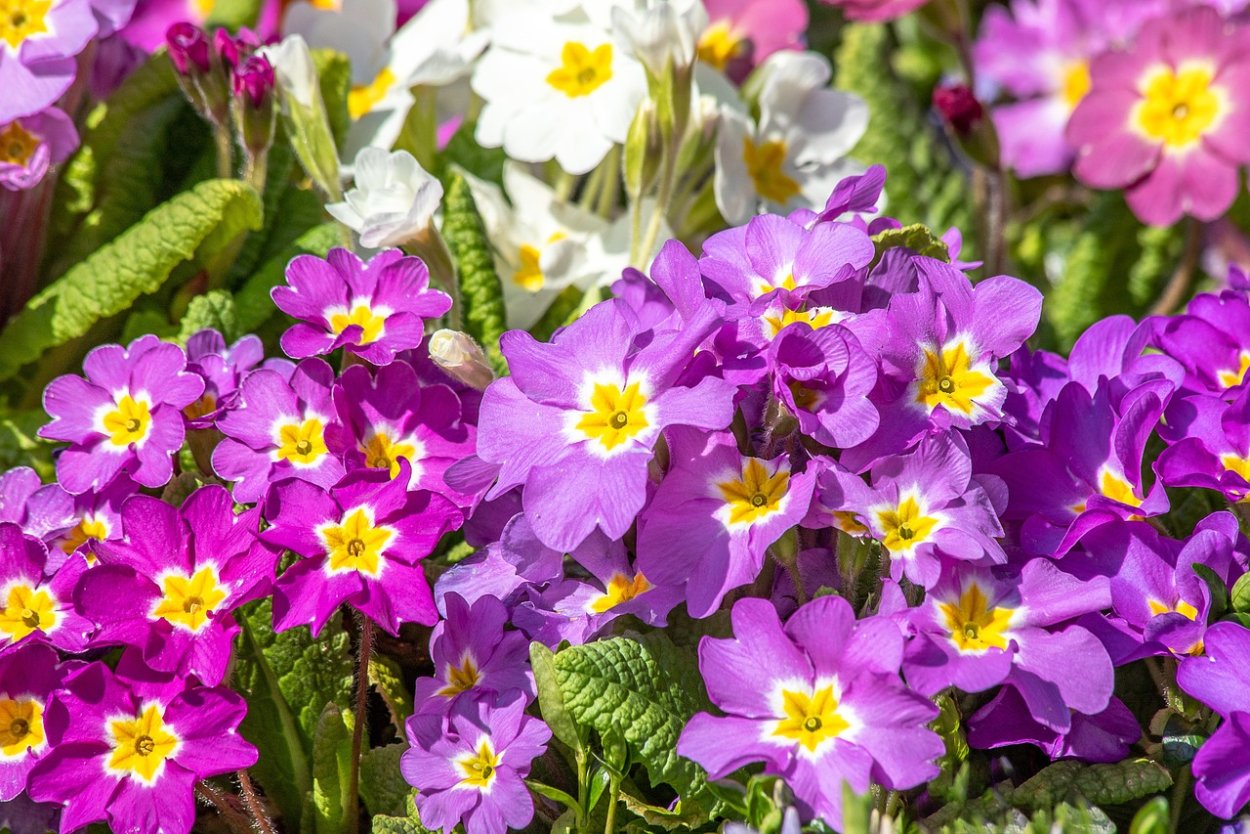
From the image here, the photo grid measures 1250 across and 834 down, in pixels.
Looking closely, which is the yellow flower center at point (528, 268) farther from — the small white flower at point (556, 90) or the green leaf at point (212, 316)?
the green leaf at point (212, 316)

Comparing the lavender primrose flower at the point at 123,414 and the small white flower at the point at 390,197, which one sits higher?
the small white flower at the point at 390,197

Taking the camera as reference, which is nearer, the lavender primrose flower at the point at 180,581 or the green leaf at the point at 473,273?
the lavender primrose flower at the point at 180,581

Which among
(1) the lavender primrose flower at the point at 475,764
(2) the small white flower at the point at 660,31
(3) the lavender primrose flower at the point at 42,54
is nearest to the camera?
(1) the lavender primrose flower at the point at 475,764

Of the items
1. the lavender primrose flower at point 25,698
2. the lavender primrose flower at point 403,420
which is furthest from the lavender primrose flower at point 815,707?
the lavender primrose flower at point 25,698

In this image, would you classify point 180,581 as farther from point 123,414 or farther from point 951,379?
point 951,379

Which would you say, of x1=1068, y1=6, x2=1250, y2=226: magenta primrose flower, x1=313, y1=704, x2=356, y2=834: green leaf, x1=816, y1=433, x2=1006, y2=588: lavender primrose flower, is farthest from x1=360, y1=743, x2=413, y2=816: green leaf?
x1=1068, y1=6, x2=1250, y2=226: magenta primrose flower

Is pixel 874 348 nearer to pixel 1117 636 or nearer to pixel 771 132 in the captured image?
pixel 1117 636

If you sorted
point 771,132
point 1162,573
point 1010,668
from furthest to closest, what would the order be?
point 771,132, point 1162,573, point 1010,668

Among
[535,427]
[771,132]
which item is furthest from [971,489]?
[771,132]
